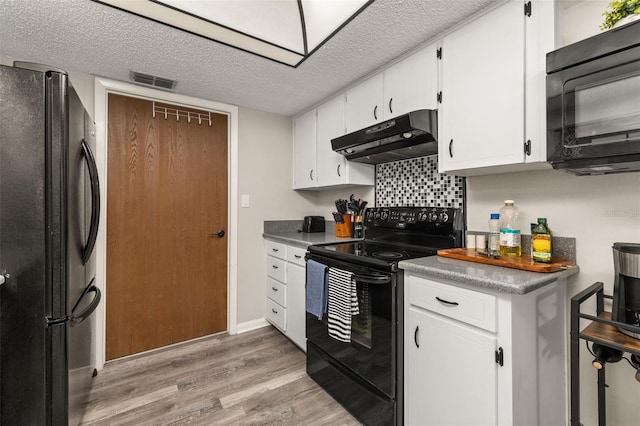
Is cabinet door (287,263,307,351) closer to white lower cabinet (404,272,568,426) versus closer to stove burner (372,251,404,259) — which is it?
stove burner (372,251,404,259)

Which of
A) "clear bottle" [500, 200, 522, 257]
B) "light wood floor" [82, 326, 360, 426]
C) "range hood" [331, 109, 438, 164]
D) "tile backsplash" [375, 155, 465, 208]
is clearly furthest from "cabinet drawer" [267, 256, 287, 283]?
"clear bottle" [500, 200, 522, 257]

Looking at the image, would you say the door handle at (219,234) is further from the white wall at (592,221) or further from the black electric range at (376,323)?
the white wall at (592,221)

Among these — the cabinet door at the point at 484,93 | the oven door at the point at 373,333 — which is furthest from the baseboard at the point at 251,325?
the cabinet door at the point at 484,93

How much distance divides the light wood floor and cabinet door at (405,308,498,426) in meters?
0.51

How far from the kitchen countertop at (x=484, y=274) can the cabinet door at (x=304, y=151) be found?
159 cm

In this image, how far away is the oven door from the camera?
145cm

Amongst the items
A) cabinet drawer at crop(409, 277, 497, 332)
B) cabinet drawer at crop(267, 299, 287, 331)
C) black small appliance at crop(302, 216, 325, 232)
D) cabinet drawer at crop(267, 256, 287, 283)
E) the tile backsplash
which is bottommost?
cabinet drawer at crop(267, 299, 287, 331)

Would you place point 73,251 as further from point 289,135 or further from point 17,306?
point 289,135

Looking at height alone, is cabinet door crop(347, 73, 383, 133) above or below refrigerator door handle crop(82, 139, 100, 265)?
above

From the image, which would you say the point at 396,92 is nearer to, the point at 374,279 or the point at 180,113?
the point at 374,279

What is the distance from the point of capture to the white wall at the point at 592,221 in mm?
1249

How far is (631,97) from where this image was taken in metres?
0.99

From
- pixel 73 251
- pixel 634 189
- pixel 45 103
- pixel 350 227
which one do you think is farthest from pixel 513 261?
pixel 45 103

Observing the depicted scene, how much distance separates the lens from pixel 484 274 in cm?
119
